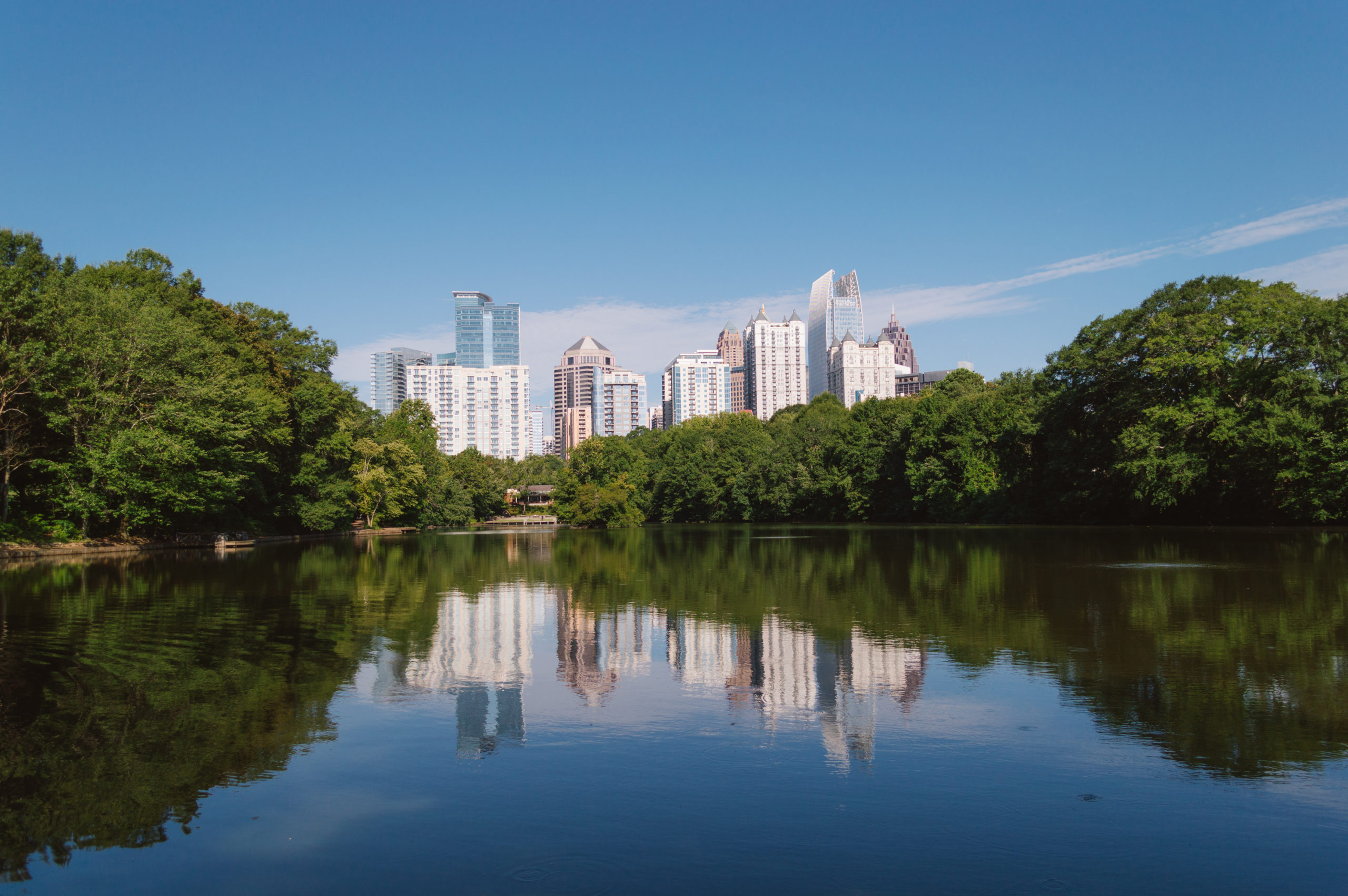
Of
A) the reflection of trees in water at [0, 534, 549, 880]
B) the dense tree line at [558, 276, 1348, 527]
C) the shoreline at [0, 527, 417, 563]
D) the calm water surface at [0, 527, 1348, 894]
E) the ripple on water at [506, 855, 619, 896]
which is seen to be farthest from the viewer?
the dense tree line at [558, 276, 1348, 527]

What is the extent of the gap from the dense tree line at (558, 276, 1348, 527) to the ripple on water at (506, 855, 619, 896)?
4049 centimetres

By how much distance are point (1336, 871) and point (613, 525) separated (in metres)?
83.9

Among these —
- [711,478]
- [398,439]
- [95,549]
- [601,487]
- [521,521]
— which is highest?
[398,439]

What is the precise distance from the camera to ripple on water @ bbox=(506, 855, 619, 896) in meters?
4.17

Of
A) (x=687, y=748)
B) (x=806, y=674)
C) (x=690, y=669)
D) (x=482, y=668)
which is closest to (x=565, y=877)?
(x=687, y=748)

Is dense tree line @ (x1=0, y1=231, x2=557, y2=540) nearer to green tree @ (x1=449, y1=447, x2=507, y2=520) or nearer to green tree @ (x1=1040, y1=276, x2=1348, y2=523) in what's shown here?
green tree @ (x1=1040, y1=276, x2=1348, y2=523)

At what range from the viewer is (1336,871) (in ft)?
14.0

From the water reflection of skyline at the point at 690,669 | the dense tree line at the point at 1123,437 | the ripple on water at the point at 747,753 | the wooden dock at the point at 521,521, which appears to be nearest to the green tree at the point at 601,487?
Result: the dense tree line at the point at 1123,437

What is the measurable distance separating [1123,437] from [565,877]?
44119mm

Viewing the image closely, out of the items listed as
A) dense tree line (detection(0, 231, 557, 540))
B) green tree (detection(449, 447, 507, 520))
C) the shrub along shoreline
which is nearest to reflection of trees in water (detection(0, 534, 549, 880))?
dense tree line (detection(0, 231, 557, 540))

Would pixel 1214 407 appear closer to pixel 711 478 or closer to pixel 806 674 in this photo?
pixel 806 674

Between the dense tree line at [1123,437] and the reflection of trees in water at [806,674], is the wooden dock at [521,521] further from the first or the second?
the reflection of trees in water at [806,674]

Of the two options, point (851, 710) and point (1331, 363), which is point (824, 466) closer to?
point (1331, 363)

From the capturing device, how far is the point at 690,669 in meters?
9.35
